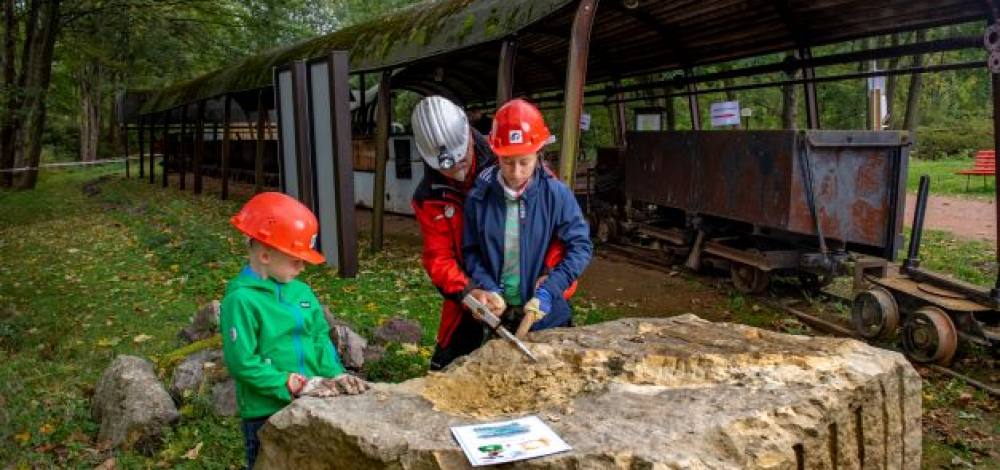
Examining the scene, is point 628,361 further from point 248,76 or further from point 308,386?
point 248,76

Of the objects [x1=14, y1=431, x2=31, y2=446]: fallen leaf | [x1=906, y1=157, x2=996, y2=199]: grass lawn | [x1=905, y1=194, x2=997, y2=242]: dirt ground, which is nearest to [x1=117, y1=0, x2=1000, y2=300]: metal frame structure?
[x1=14, y1=431, x2=31, y2=446]: fallen leaf

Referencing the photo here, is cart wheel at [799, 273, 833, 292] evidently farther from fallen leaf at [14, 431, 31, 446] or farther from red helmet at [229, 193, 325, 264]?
fallen leaf at [14, 431, 31, 446]

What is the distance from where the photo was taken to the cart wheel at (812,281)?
816cm

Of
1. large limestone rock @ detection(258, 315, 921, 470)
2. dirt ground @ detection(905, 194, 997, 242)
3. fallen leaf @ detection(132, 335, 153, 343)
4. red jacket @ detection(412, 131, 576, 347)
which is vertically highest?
red jacket @ detection(412, 131, 576, 347)

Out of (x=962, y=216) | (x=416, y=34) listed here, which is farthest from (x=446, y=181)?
(x=962, y=216)

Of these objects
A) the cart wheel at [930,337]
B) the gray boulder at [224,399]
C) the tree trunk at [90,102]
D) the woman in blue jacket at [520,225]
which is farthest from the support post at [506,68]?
the tree trunk at [90,102]

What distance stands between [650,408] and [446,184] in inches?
53.4

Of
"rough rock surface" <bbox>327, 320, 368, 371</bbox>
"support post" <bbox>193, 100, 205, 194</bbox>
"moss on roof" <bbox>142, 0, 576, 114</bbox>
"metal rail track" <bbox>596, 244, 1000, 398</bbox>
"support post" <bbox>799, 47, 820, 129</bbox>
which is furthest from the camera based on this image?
"support post" <bbox>193, 100, 205, 194</bbox>

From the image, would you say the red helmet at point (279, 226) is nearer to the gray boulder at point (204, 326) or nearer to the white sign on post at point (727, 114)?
the gray boulder at point (204, 326)

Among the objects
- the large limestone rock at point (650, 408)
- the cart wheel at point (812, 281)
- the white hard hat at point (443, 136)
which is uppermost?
the white hard hat at point (443, 136)

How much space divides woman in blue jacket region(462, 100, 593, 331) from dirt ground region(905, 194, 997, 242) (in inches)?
443

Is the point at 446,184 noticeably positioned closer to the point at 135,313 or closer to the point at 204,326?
the point at 204,326

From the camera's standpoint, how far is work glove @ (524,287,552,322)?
304cm

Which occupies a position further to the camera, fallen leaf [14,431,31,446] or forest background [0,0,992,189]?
forest background [0,0,992,189]
